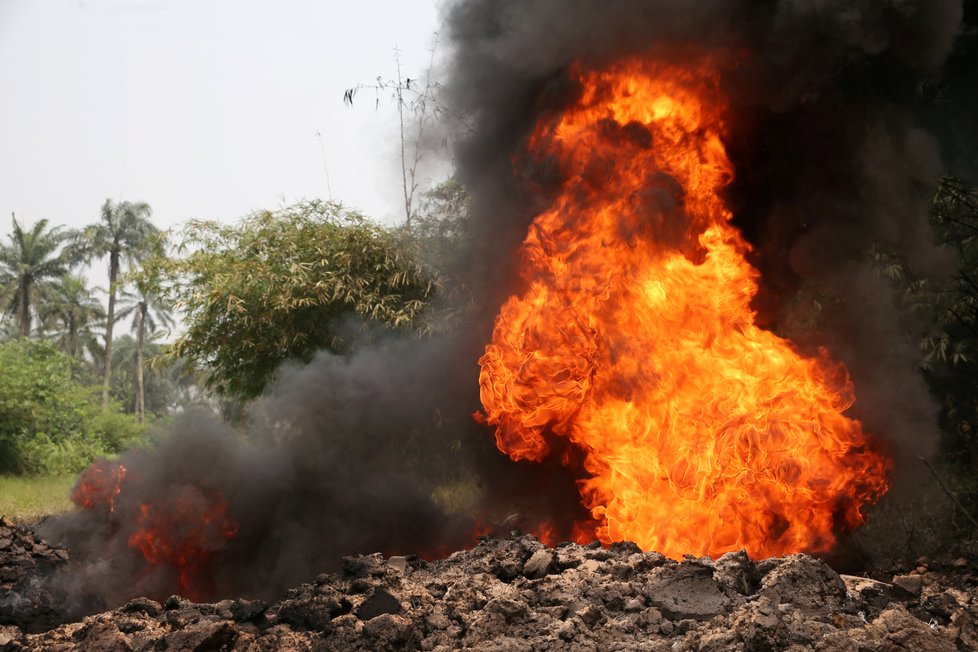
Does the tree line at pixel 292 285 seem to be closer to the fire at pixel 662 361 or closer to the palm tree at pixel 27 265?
the fire at pixel 662 361

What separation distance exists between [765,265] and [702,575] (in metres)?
4.77

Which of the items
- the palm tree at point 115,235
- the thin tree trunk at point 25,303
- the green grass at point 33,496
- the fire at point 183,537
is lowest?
the fire at point 183,537

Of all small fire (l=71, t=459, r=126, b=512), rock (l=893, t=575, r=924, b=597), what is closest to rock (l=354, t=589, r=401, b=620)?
rock (l=893, t=575, r=924, b=597)

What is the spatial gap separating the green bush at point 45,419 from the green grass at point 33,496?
1.99 feet

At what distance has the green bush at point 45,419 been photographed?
19969mm

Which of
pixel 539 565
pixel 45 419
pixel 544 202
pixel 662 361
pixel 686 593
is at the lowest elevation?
pixel 686 593

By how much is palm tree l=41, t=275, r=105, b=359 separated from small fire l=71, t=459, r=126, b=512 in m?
35.6

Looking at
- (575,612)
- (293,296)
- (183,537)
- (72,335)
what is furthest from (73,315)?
(575,612)

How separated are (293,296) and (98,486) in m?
4.49

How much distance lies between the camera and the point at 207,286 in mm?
13586

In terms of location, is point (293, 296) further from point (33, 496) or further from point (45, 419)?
point (45, 419)

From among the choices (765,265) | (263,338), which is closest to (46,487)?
(263,338)

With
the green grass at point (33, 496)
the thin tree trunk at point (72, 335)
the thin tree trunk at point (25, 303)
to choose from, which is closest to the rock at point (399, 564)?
the green grass at point (33, 496)

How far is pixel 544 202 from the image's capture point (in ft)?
30.2
